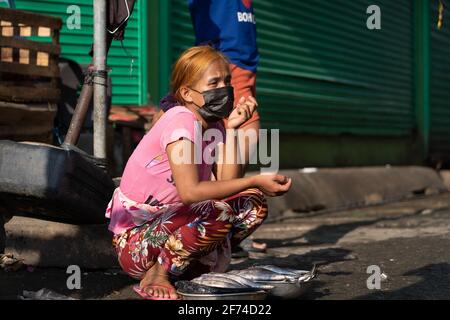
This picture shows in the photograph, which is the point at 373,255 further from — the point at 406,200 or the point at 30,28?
the point at 406,200

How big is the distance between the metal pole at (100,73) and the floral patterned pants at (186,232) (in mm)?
751

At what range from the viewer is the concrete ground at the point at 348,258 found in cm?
321

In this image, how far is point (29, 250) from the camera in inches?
147

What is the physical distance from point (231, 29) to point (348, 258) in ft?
4.87

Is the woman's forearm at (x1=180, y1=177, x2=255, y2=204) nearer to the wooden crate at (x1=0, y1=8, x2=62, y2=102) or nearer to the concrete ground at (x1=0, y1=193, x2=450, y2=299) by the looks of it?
the concrete ground at (x1=0, y1=193, x2=450, y2=299)

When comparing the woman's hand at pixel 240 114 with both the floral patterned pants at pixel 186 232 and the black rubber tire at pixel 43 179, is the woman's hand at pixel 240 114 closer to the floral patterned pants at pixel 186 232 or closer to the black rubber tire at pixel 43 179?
the floral patterned pants at pixel 186 232

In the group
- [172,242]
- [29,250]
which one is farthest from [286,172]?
[172,242]

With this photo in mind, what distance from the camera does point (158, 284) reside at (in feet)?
9.59

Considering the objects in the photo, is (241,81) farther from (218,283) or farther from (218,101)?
(218,283)

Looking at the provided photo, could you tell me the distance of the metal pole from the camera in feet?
A: 12.4

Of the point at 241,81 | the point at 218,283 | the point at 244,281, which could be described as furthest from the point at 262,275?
the point at 241,81

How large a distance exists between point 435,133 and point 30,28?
363 inches

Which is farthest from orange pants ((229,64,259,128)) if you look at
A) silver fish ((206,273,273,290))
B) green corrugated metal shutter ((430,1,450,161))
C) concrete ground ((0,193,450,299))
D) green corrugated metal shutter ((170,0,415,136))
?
green corrugated metal shutter ((430,1,450,161))

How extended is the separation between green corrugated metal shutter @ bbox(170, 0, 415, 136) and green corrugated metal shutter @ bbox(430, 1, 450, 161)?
2.40 feet
